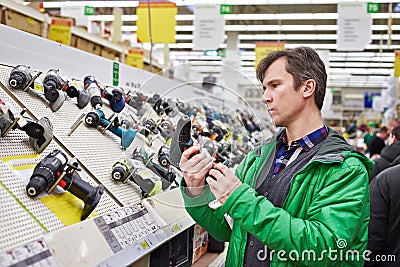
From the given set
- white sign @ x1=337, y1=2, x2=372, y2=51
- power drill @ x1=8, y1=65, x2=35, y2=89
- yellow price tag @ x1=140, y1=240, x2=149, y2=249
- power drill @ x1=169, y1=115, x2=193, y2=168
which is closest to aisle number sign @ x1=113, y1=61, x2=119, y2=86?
power drill @ x1=8, y1=65, x2=35, y2=89

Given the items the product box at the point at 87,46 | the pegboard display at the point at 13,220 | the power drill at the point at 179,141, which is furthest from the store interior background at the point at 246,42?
the pegboard display at the point at 13,220

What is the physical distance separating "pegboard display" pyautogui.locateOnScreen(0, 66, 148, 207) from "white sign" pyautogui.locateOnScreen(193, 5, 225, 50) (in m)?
5.34

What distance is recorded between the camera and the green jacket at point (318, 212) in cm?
126

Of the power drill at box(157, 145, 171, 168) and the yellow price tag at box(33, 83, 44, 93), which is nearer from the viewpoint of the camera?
the power drill at box(157, 145, 171, 168)

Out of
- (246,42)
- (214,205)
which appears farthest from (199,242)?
(246,42)

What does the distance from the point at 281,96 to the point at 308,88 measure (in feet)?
0.29

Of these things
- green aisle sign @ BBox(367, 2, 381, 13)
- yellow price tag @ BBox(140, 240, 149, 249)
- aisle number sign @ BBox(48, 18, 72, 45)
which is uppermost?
green aisle sign @ BBox(367, 2, 381, 13)

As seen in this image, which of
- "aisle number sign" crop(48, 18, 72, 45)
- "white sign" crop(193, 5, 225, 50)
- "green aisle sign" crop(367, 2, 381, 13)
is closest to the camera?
"aisle number sign" crop(48, 18, 72, 45)

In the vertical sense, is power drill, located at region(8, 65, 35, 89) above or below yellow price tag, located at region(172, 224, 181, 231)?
above

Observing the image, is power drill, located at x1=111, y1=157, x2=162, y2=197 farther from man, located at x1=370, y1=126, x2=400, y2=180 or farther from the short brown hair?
man, located at x1=370, y1=126, x2=400, y2=180

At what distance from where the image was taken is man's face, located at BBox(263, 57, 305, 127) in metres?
1.42

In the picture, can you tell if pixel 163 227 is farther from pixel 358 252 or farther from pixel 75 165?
pixel 358 252

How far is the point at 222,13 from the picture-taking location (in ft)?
24.8

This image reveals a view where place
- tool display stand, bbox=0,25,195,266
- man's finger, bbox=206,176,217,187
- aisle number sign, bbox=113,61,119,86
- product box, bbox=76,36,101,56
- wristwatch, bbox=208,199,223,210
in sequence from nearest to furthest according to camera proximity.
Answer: tool display stand, bbox=0,25,195,266, man's finger, bbox=206,176,217,187, wristwatch, bbox=208,199,223,210, aisle number sign, bbox=113,61,119,86, product box, bbox=76,36,101,56
